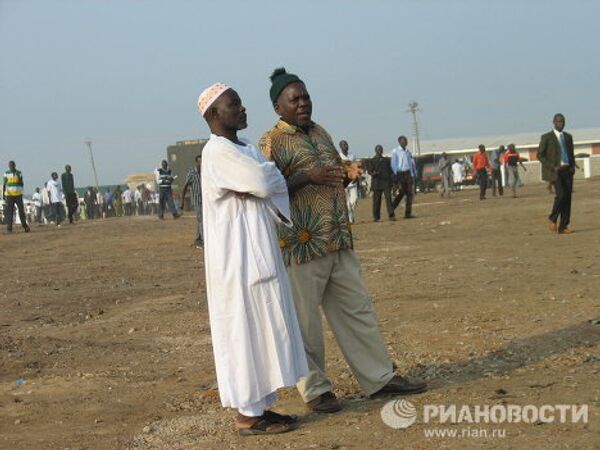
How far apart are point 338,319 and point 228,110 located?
1.41 m

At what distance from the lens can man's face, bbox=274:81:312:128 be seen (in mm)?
5730

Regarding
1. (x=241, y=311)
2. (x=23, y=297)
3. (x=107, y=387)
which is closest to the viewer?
(x=241, y=311)

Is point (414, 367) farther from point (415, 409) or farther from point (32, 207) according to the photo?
point (32, 207)

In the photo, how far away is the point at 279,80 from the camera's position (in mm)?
5773

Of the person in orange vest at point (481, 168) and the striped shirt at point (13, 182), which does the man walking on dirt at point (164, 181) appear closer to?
the striped shirt at point (13, 182)

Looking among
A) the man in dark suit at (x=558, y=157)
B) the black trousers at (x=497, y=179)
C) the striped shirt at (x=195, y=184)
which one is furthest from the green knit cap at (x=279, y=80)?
the black trousers at (x=497, y=179)

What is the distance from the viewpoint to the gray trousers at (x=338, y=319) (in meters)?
5.68

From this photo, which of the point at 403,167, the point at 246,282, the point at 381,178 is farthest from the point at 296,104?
the point at 381,178

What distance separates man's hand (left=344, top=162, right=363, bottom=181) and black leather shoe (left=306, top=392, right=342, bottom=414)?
1.25m

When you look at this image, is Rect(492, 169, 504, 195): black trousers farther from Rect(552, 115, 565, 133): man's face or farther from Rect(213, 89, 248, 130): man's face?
Rect(213, 89, 248, 130): man's face

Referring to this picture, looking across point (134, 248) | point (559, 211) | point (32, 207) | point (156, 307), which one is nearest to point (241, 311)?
point (156, 307)

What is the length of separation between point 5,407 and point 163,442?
1.54 m

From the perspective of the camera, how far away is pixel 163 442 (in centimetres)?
544

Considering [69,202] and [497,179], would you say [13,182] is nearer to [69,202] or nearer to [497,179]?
[69,202]
